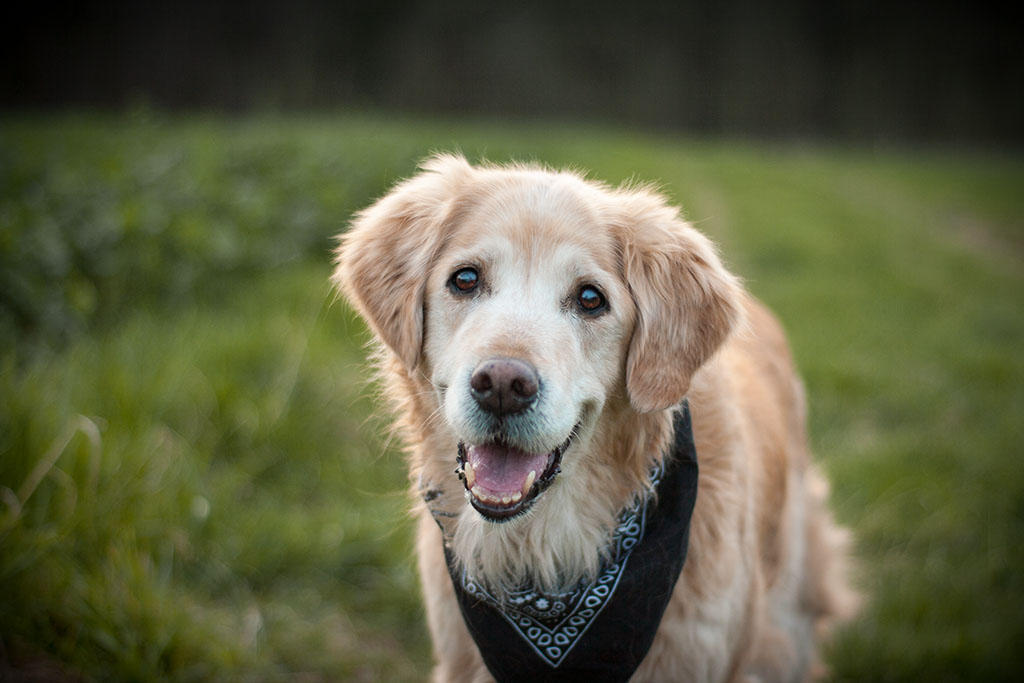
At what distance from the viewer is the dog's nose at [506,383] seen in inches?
81.0

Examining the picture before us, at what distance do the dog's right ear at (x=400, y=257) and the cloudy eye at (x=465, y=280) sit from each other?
127mm

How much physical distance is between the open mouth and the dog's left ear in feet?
1.19

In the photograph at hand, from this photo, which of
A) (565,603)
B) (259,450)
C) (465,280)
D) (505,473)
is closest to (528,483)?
(505,473)

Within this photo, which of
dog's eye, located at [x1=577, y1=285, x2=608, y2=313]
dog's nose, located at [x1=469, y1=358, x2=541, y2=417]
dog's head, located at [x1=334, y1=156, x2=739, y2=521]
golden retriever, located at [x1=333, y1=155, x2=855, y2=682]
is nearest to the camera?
dog's nose, located at [x1=469, y1=358, x2=541, y2=417]

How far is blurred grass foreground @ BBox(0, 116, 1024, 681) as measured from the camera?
314cm

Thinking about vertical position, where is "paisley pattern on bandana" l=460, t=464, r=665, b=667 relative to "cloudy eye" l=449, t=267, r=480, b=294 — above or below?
below

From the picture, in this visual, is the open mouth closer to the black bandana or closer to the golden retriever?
the golden retriever

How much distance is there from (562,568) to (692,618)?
1.49ft

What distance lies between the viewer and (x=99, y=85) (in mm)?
19016

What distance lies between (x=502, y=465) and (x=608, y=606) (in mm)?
624

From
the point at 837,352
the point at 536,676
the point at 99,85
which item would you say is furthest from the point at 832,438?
the point at 99,85

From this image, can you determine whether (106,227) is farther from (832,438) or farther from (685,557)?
(832,438)

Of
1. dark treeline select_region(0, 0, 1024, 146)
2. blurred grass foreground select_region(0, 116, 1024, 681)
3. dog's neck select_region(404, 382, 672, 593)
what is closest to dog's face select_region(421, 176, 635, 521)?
dog's neck select_region(404, 382, 672, 593)

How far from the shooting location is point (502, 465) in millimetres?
2246
